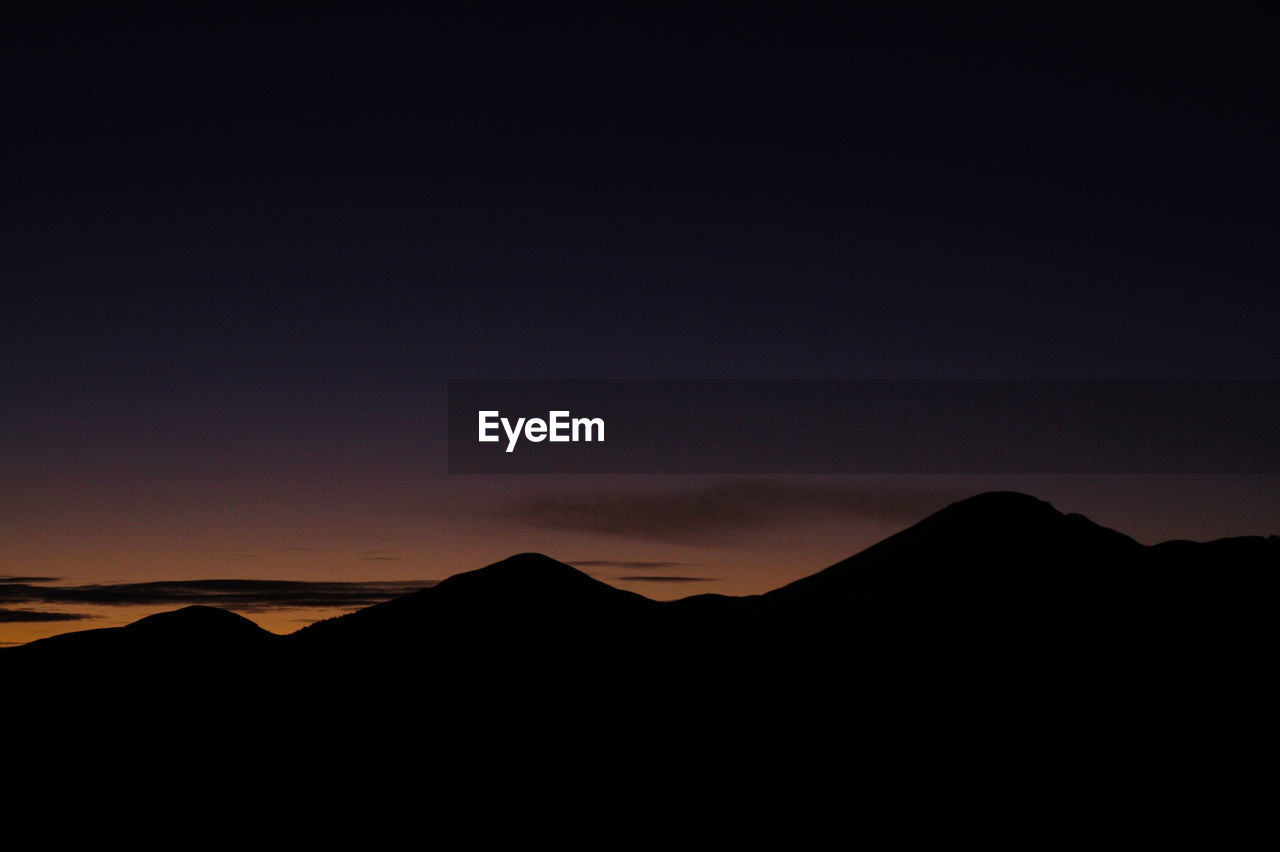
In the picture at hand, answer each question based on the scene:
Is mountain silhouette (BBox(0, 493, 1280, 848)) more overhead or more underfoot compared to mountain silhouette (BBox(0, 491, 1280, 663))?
more underfoot

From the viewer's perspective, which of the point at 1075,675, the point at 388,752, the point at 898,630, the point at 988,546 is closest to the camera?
the point at 1075,675

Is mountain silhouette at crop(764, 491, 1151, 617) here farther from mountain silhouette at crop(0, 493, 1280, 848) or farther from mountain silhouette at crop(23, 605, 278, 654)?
mountain silhouette at crop(23, 605, 278, 654)

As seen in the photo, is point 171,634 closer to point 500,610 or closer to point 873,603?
point 500,610

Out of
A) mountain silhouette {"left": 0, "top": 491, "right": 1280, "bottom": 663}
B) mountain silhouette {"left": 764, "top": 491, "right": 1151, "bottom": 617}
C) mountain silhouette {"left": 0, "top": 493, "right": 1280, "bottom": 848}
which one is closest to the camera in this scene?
mountain silhouette {"left": 0, "top": 493, "right": 1280, "bottom": 848}

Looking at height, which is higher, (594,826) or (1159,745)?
(1159,745)

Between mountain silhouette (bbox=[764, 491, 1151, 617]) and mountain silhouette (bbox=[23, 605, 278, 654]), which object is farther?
mountain silhouette (bbox=[23, 605, 278, 654])

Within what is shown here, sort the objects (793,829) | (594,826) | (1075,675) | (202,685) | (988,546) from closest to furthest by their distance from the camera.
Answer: (793,829) < (594,826) < (1075,675) < (202,685) < (988,546)

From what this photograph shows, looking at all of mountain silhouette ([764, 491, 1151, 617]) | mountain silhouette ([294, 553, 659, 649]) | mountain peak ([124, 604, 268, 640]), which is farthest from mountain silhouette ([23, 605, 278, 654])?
mountain silhouette ([764, 491, 1151, 617])

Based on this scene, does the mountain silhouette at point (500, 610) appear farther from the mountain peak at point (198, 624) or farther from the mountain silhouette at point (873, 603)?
the mountain peak at point (198, 624)

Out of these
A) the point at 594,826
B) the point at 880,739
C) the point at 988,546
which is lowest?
the point at 594,826

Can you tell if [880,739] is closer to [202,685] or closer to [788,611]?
[788,611]

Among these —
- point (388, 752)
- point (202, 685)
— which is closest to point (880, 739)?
point (388, 752)

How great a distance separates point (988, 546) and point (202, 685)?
225 ft

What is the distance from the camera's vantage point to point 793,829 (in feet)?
160
